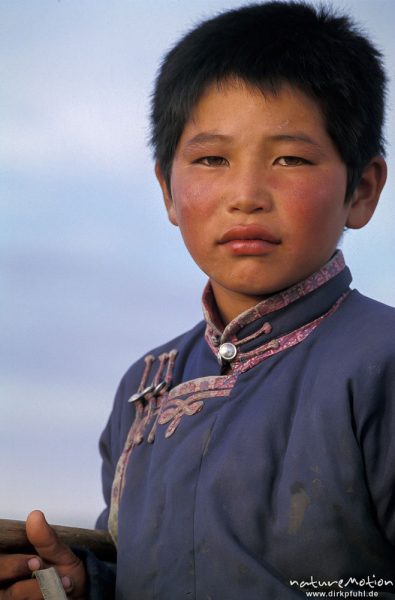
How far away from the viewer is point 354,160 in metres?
2.22

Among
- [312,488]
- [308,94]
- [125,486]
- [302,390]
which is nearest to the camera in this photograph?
[312,488]

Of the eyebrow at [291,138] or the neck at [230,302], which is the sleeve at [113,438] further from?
the eyebrow at [291,138]

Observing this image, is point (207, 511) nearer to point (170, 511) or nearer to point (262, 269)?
point (170, 511)

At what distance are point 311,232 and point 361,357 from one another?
13.3 inches

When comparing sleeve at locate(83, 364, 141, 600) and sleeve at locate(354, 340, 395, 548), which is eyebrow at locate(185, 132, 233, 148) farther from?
sleeve at locate(83, 364, 141, 600)

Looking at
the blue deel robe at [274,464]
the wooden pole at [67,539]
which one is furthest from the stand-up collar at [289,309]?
the wooden pole at [67,539]

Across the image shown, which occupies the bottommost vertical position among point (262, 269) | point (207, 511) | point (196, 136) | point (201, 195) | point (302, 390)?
point (207, 511)

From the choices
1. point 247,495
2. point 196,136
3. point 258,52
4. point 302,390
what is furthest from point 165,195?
point 247,495

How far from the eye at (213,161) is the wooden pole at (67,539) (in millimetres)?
969

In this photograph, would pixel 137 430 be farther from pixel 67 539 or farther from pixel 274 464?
pixel 274 464

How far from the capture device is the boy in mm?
1854

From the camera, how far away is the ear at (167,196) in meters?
2.48

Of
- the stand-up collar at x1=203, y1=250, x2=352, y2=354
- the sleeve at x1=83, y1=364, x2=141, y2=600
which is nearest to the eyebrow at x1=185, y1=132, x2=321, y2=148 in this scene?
the stand-up collar at x1=203, y1=250, x2=352, y2=354

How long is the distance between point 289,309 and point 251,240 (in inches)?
8.4
